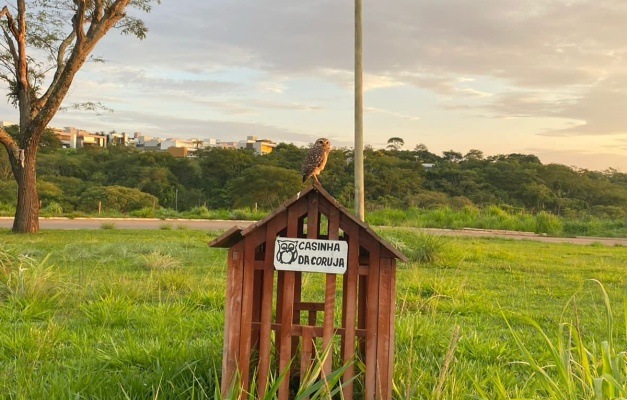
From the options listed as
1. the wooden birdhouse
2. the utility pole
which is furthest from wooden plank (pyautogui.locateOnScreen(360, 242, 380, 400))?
the utility pole

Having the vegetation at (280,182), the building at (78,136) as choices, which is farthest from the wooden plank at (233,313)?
the building at (78,136)

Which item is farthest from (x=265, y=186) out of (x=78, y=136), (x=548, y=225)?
(x=78, y=136)

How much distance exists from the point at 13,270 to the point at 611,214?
35.1 metres

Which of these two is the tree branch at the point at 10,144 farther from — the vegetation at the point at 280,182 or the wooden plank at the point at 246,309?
the wooden plank at the point at 246,309

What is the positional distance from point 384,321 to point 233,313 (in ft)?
2.25

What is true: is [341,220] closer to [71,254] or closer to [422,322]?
[422,322]

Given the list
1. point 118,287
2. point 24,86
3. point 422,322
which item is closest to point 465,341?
point 422,322

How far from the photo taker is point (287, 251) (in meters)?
2.53

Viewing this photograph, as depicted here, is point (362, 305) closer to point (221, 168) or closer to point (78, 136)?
point (221, 168)

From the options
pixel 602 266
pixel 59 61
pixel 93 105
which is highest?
pixel 59 61

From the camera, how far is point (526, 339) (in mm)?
4414

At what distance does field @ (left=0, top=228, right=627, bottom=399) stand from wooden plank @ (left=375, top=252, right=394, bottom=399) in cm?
14

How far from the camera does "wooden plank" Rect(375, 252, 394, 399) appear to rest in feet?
8.42

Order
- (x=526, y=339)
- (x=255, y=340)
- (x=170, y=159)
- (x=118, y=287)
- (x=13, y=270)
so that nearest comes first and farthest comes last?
(x=255, y=340), (x=526, y=339), (x=118, y=287), (x=13, y=270), (x=170, y=159)
